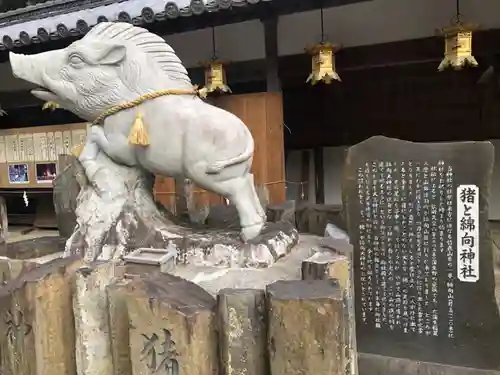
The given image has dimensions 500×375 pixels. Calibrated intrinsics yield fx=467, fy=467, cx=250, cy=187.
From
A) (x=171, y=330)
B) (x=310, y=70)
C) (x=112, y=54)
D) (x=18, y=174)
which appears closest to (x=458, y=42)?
(x=310, y=70)

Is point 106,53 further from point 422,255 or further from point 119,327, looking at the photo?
point 422,255

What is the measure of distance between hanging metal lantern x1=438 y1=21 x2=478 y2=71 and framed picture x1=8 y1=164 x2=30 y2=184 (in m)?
4.87

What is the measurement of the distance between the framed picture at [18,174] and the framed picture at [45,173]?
0.17 metres

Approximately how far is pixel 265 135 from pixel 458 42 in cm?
194

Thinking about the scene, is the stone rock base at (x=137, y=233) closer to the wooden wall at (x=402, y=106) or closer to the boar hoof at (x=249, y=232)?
the boar hoof at (x=249, y=232)

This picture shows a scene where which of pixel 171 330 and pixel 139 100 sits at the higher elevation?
pixel 139 100

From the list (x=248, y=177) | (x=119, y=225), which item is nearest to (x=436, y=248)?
(x=248, y=177)

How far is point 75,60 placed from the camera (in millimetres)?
2627

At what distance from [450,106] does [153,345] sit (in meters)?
4.24

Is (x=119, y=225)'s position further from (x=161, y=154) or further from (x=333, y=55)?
(x=333, y=55)

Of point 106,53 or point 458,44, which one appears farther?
point 458,44

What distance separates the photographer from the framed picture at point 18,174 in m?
5.78

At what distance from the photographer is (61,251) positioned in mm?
3102

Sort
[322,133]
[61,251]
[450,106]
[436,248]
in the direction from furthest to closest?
[322,133] < [450,106] < [61,251] < [436,248]
